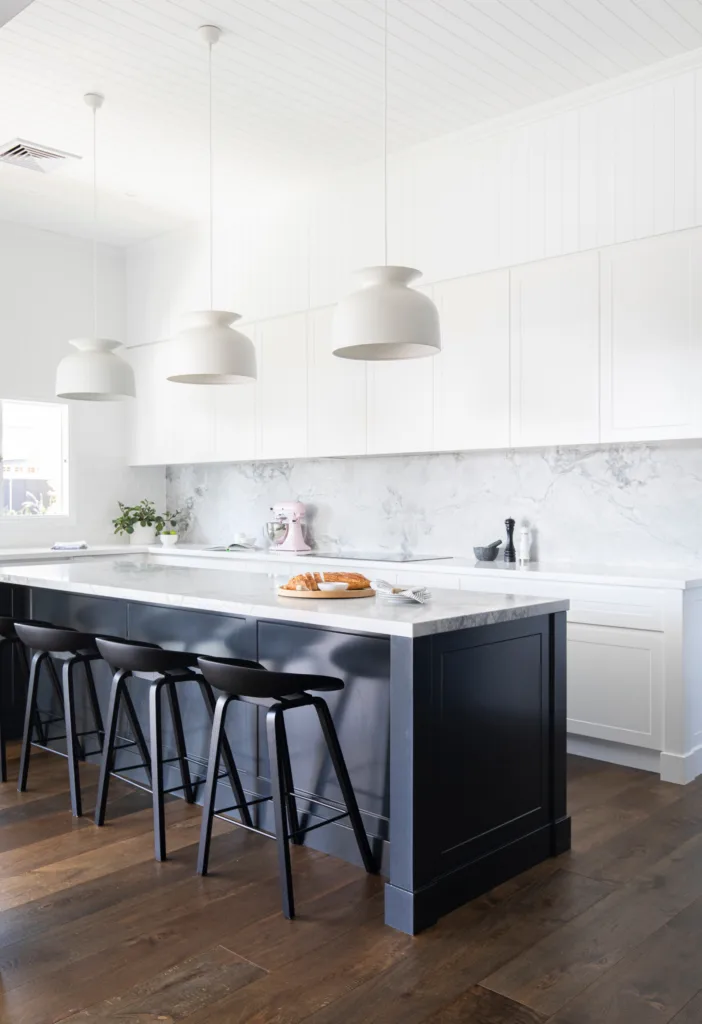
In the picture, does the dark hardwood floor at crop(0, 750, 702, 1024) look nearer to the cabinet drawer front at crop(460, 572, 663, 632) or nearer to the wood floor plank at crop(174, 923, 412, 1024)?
the wood floor plank at crop(174, 923, 412, 1024)

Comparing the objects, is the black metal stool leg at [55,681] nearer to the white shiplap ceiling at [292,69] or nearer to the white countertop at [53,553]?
the white countertop at [53,553]

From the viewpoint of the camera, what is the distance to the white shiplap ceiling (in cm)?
359

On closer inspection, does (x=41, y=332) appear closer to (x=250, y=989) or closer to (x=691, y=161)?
(x=691, y=161)

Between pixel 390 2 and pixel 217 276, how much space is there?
2.95 metres

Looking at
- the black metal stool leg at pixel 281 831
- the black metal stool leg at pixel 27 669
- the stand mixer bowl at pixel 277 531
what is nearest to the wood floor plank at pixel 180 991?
the black metal stool leg at pixel 281 831

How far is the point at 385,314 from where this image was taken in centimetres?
274

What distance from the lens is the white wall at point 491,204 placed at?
400 cm

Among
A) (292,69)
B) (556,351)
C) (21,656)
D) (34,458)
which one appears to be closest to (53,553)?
(34,458)

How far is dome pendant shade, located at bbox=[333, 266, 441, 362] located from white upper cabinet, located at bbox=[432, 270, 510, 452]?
1824mm

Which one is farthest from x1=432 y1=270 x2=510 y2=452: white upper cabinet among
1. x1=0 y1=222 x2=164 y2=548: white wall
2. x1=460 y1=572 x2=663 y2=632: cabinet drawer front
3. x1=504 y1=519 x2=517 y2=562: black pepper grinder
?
x1=0 y1=222 x2=164 y2=548: white wall

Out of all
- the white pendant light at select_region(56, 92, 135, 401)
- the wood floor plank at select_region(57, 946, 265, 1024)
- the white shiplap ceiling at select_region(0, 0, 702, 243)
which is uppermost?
the white shiplap ceiling at select_region(0, 0, 702, 243)

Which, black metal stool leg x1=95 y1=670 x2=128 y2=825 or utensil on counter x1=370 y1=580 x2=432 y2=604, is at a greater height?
utensil on counter x1=370 y1=580 x2=432 y2=604

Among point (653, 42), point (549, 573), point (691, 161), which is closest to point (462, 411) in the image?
point (549, 573)

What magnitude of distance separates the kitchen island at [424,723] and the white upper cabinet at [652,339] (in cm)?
143
